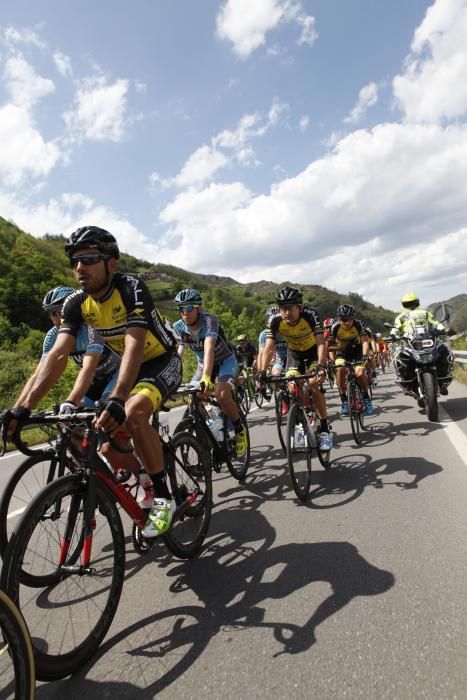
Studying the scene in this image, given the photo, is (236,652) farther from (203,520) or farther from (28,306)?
(28,306)

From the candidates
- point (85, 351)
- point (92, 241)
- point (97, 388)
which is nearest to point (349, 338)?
point (97, 388)

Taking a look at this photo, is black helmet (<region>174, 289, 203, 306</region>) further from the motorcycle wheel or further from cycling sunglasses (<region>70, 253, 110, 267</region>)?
the motorcycle wheel

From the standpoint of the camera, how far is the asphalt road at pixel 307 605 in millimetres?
2125

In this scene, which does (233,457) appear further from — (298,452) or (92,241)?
(92,241)

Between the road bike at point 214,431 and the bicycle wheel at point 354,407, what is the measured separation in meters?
1.84

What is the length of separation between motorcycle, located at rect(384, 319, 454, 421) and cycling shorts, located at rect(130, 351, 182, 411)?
17.2 ft

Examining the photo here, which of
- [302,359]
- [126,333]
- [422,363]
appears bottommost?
[422,363]

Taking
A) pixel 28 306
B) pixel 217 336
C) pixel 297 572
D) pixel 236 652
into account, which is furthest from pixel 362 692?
pixel 28 306

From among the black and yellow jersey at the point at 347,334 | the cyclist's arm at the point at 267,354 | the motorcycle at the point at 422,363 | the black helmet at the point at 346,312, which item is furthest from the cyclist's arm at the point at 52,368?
the black and yellow jersey at the point at 347,334

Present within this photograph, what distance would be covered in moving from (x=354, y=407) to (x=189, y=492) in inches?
156

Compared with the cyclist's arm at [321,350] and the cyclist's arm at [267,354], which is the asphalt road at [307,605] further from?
the cyclist's arm at [267,354]

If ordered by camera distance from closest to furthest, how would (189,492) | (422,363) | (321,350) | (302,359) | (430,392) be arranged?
(189,492)
(321,350)
(302,359)
(430,392)
(422,363)

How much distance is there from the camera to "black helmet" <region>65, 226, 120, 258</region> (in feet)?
10.4

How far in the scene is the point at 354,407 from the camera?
7105 millimetres
